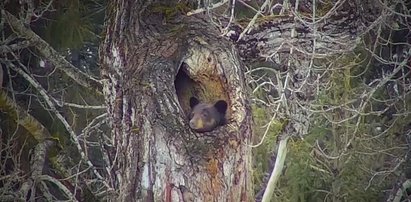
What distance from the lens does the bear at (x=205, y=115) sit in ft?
9.30

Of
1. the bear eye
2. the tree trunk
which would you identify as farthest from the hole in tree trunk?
the bear eye

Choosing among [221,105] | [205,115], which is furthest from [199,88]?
[205,115]

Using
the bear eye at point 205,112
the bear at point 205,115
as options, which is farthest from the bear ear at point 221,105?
the bear eye at point 205,112

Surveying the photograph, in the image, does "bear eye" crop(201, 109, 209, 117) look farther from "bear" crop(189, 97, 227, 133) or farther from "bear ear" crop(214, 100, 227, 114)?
"bear ear" crop(214, 100, 227, 114)

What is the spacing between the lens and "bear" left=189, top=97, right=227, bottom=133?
284 cm

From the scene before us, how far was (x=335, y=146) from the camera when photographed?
266 inches

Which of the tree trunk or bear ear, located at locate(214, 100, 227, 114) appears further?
bear ear, located at locate(214, 100, 227, 114)

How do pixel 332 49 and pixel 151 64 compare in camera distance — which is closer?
pixel 151 64

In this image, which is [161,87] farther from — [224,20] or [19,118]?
[19,118]

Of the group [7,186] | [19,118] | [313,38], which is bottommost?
[7,186]

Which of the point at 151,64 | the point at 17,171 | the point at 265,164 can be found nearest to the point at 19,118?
the point at 17,171

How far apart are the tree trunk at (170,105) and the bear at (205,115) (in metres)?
0.03

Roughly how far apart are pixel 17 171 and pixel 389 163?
Result: 3.77m

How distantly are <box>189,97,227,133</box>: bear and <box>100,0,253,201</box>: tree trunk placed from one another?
0.11ft
